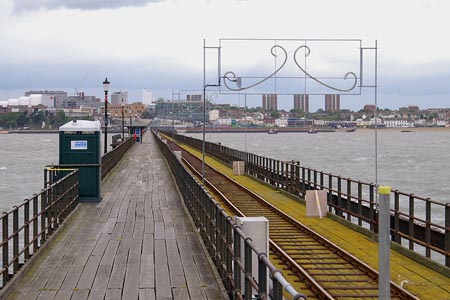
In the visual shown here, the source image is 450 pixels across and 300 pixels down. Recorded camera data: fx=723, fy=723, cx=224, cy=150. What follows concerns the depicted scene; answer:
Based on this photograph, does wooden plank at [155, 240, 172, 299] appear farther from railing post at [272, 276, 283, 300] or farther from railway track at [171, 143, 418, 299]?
railing post at [272, 276, 283, 300]

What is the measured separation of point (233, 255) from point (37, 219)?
498cm

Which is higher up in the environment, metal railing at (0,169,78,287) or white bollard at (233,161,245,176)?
metal railing at (0,169,78,287)

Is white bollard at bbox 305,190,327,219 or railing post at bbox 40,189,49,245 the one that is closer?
railing post at bbox 40,189,49,245

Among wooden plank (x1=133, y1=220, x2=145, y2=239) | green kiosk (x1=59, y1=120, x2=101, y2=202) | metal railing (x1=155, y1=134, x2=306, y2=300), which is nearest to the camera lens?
metal railing (x1=155, y1=134, x2=306, y2=300)

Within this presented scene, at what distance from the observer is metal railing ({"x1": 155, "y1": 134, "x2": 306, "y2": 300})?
20.1ft

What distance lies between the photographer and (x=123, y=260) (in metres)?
11.5

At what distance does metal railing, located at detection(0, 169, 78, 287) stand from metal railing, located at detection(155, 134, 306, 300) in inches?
113

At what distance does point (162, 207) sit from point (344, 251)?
6.58m

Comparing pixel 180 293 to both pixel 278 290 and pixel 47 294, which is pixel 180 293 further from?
pixel 278 290

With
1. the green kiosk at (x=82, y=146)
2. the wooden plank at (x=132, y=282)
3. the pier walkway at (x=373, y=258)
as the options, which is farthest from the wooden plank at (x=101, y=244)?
the green kiosk at (x=82, y=146)

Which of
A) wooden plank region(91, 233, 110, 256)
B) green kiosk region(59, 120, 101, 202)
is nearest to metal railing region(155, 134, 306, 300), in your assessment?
wooden plank region(91, 233, 110, 256)

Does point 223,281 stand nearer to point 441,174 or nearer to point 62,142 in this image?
point 62,142

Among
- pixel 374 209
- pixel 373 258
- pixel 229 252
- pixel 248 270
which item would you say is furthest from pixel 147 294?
pixel 374 209

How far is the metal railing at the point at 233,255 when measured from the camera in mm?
6111
